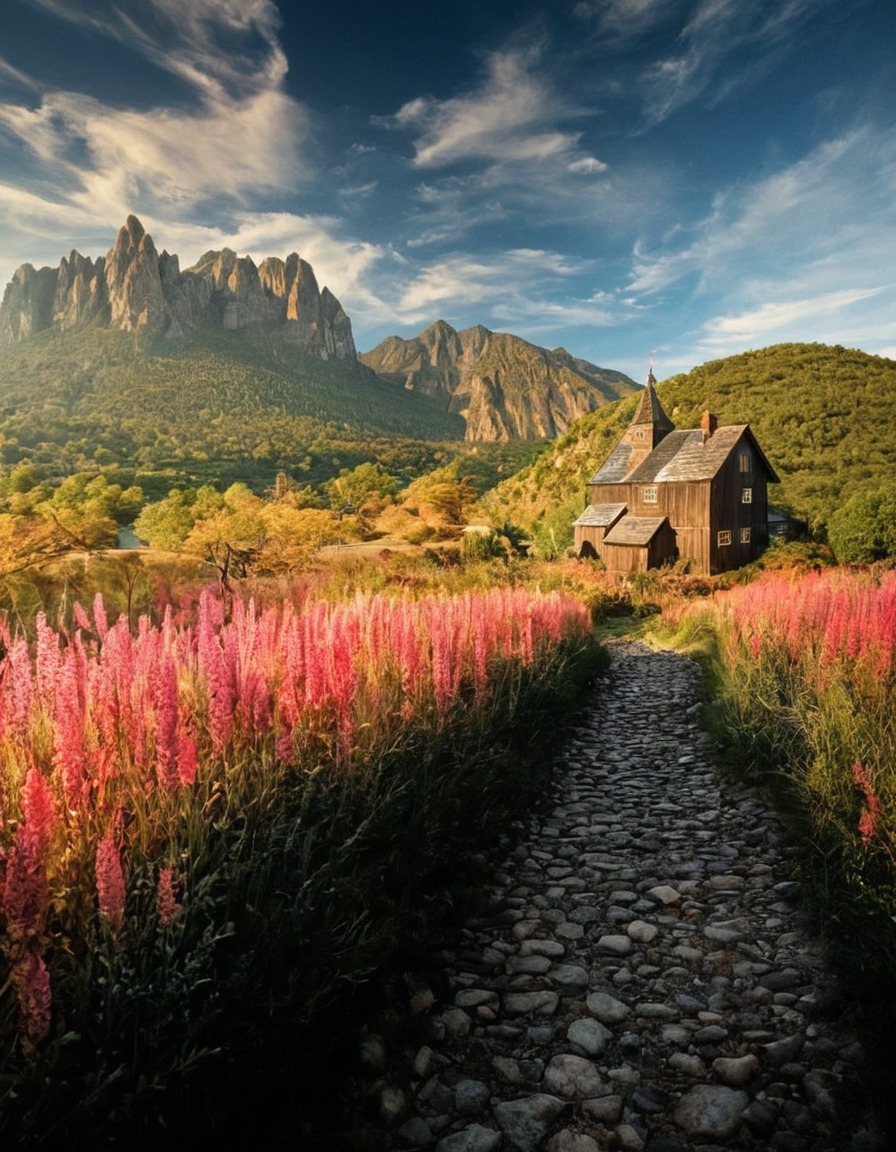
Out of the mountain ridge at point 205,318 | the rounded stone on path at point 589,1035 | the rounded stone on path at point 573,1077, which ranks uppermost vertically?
the mountain ridge at point 205,318

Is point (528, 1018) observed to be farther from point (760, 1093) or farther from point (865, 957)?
point (865, 957)

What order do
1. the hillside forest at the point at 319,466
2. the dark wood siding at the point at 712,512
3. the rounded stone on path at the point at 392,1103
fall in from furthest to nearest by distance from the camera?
the dark wood siding at the point at 712,512 → the hillside forest at the point at 319,466 → the rounded stone on path at the point at 392,1103

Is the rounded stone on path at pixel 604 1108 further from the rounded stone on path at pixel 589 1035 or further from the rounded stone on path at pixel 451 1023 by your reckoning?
the rounded stone on path at pixel 451 1023

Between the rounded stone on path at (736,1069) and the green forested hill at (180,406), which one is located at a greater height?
the green forested hill at (180,406)

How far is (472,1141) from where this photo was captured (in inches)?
84.3

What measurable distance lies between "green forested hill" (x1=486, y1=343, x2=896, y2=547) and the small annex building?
224 inches

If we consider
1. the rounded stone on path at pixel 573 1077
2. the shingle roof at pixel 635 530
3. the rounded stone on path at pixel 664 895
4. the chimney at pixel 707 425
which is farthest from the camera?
the chimney at pixel 707 425

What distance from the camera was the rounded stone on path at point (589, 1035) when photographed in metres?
2.62

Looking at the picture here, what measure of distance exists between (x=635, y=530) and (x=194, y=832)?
118 feet

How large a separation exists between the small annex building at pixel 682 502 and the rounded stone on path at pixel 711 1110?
3281 centimetres

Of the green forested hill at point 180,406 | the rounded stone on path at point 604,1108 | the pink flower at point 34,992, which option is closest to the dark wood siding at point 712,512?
the rounded stone on path at point 604,1108

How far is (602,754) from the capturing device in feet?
22.7

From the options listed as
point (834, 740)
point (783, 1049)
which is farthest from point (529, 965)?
Answer: point (834, 740)

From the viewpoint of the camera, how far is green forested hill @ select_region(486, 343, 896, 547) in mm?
47156
